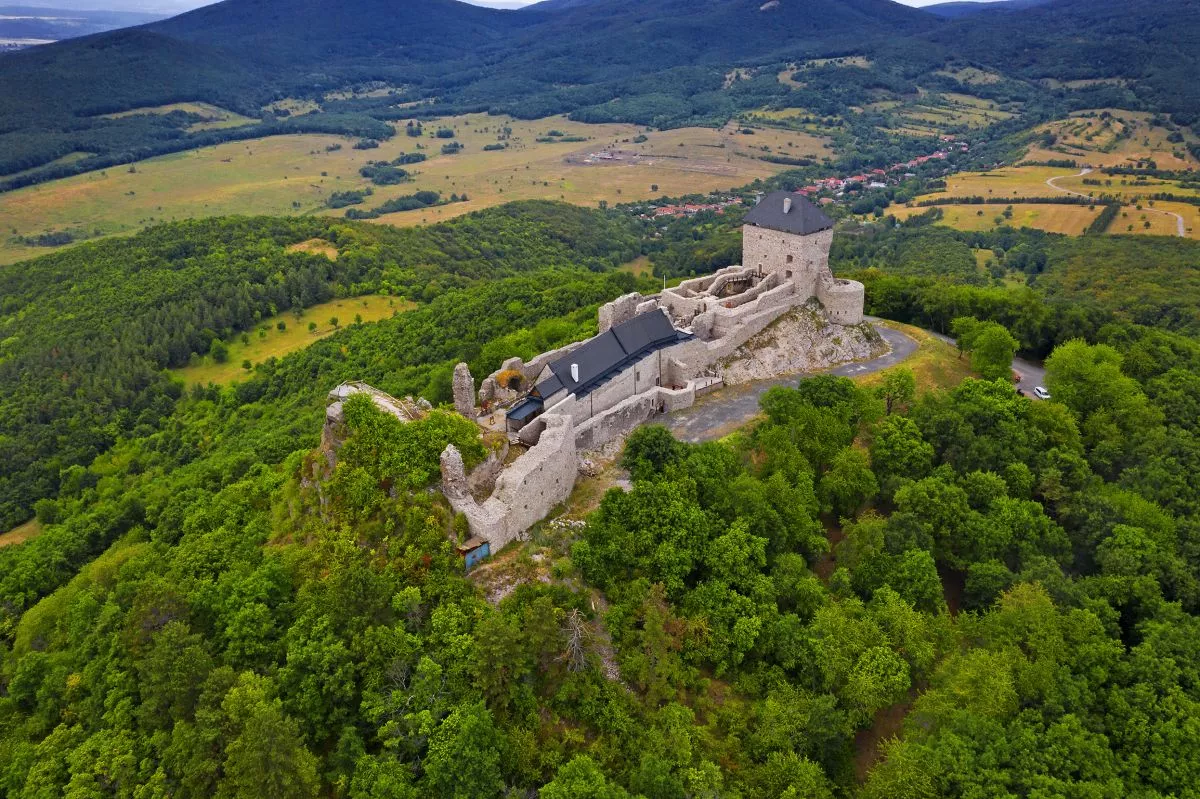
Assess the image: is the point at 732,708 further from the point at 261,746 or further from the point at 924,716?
the point at 261,746

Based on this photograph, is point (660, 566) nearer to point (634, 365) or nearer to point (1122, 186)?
point (634, 365)

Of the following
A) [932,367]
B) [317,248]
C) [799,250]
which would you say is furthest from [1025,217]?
[317,248]

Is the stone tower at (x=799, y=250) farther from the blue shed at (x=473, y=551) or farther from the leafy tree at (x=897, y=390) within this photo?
the blue shed at (x=473, y=551)

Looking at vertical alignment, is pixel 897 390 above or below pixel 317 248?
above

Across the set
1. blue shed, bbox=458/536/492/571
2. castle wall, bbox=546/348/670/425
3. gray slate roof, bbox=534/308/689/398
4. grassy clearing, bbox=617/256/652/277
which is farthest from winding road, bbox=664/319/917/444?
grassy clearing, bbox=617/256/652/277

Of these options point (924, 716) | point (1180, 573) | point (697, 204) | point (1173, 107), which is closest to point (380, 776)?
point (924, 716)

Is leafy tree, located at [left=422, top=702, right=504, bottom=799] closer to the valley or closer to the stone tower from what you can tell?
the valley

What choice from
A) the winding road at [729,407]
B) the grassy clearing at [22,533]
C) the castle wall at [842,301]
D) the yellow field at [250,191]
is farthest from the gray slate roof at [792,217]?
the yellow field at [250,191]
